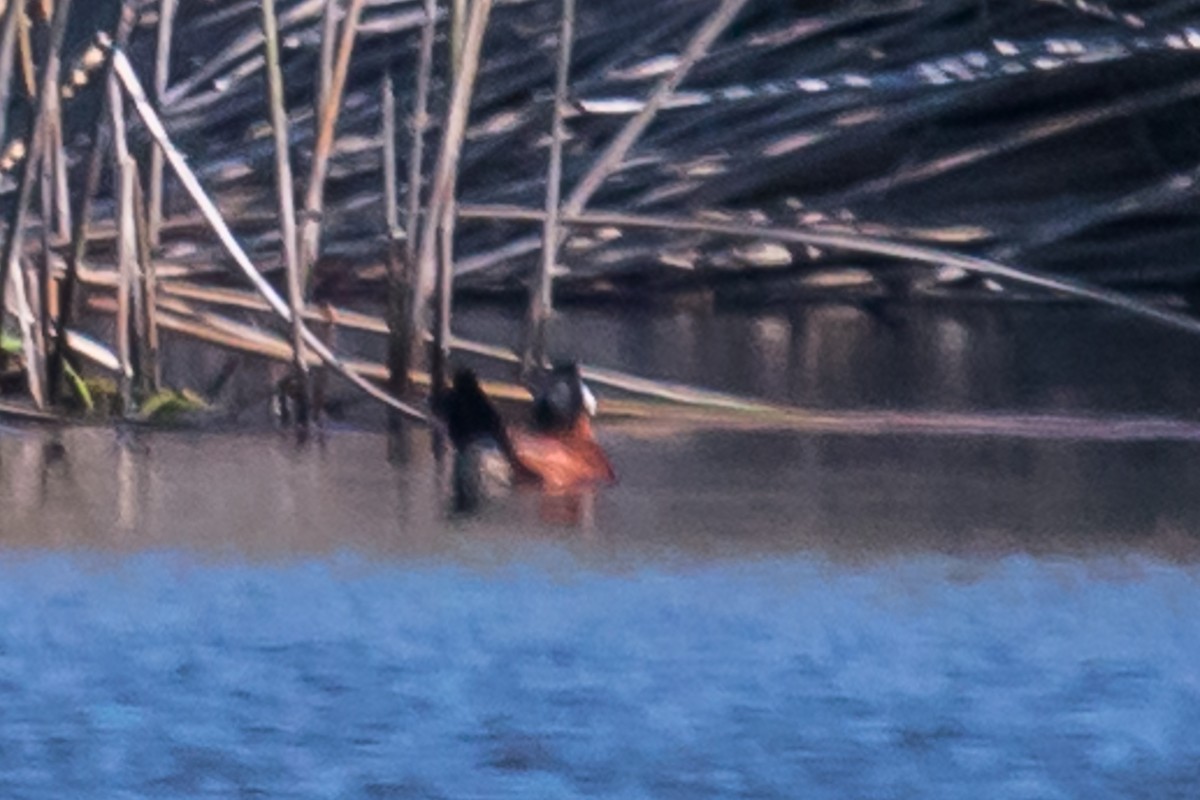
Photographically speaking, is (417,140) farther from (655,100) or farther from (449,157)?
(655,100)

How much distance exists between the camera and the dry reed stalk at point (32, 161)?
4820mm

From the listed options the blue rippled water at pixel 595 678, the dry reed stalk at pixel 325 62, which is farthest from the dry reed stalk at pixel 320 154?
the blue rippled water at pixel 595 678

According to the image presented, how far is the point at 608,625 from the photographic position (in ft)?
10.3

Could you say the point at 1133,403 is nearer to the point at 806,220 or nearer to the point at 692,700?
the point at 806,220

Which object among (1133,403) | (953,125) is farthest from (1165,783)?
(953,125)

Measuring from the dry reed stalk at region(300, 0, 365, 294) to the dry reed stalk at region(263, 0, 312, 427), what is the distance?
0.08 metres

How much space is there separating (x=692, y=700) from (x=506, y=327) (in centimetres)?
412

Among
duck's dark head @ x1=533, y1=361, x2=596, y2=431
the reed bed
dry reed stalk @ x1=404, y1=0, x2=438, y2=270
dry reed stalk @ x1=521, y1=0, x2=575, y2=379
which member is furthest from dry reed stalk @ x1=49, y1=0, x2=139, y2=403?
duck's dark head @ x1=533, y1=361, x2=596, y2=431

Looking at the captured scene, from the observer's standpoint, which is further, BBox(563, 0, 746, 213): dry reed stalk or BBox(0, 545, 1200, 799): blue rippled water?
BBox(563, 0, 746, 213): dry reed stalk

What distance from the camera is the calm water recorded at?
2.51 meters

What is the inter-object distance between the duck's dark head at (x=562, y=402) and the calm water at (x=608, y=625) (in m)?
0.13

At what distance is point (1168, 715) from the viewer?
2.70m

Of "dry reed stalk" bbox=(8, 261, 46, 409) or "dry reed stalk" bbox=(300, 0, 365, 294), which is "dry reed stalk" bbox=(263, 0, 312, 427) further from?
"dry reed stalk" bbox=(8, 261, 46, 409)

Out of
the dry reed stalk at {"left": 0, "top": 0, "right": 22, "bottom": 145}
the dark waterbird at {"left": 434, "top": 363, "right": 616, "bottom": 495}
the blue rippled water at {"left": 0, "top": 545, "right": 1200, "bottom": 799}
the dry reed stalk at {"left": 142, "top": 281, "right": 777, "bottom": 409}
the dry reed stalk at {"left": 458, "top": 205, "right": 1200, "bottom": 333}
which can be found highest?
the dry reed stalk at {"left": 0, "top": 0, "right": 22, "bottom": 145}
